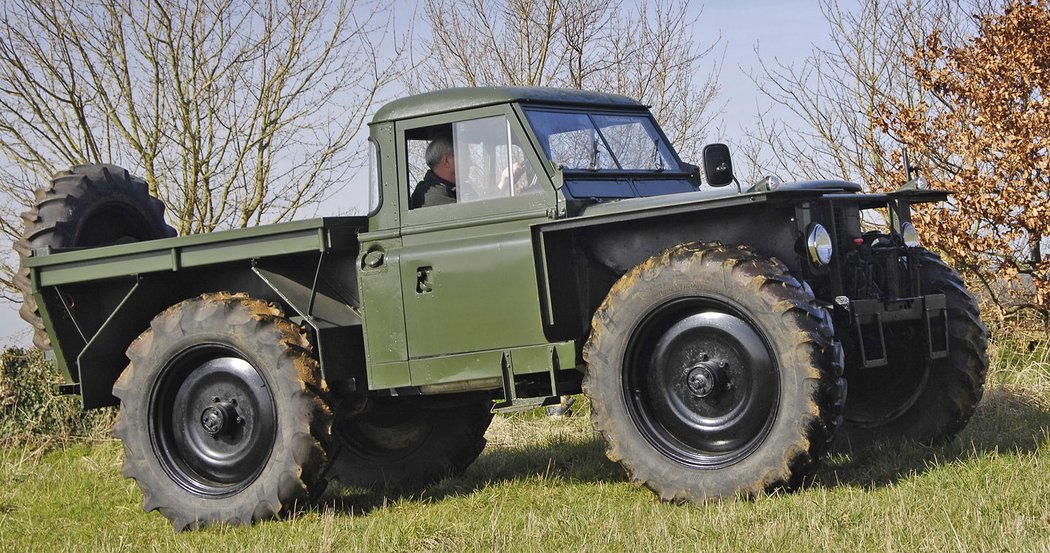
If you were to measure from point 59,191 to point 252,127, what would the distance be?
6243mm

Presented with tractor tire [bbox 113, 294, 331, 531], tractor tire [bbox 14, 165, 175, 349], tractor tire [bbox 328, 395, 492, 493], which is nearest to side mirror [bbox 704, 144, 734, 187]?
tractor tire [bbox 328, 395, 492, 493]

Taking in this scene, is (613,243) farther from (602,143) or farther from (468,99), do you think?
(468,99)

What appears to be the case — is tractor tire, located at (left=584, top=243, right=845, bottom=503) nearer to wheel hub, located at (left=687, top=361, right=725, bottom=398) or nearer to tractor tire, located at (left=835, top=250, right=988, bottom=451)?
wheel hub, located at (left=687, top=361, right=725, bottom=398)

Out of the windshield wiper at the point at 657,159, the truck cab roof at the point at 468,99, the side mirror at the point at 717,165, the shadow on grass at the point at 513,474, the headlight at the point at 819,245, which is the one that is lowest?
the shadow on grass at the point at 513,474

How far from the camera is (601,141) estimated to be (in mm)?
7969

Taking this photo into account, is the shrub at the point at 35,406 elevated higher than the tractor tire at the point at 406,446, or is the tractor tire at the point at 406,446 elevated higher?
the shrub at the point at 35,406

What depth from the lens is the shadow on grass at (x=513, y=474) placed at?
820 cm

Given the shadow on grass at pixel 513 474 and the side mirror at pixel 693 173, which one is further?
the side mirror at pixel 693 173

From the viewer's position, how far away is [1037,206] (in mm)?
11383

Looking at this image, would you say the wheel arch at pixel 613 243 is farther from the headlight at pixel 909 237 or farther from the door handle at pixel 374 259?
the headlight at pixel 909 237

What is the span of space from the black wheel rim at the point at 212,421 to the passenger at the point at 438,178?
57.2 inches

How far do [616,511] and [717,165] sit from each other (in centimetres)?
219

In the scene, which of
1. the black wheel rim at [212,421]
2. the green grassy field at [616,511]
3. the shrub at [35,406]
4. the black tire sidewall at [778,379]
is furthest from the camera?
→ the shrub at [35,406]

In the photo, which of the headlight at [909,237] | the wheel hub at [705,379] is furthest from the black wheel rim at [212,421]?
the headlight at [909,237]
